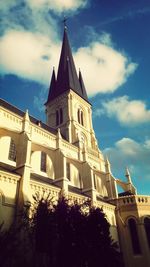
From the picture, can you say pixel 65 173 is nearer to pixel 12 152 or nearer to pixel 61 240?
pixel 12 152

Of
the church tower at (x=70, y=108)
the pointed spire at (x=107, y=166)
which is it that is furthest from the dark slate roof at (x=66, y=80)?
the pointed spire at (x=107, y=166)

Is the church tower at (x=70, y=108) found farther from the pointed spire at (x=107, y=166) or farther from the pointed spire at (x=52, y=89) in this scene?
the pointed spire at (x=107, y=166)

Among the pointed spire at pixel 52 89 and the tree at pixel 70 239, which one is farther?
the pointed spire at pixel 52 89

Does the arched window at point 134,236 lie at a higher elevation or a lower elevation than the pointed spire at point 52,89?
lower

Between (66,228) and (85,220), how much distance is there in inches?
57.8

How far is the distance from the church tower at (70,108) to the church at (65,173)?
0.17 metres

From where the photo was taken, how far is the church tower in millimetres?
35844

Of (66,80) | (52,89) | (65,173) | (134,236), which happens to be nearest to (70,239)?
(65,173)

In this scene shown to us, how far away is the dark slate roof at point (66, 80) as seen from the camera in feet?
135

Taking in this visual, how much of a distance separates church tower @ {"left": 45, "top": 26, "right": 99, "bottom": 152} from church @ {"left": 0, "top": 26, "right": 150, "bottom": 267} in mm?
173

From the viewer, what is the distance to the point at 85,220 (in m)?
14.4

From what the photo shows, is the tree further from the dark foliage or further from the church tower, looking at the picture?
the church tower

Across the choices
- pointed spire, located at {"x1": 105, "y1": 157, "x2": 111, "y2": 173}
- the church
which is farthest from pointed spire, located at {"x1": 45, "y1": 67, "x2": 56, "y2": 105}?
pointed spire, located at {"x1": 105, "y1": 157, "x2": 111, "y2": 173}

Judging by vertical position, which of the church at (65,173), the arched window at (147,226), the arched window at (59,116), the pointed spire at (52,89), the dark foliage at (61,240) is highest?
the pointed spire at (52,89)
